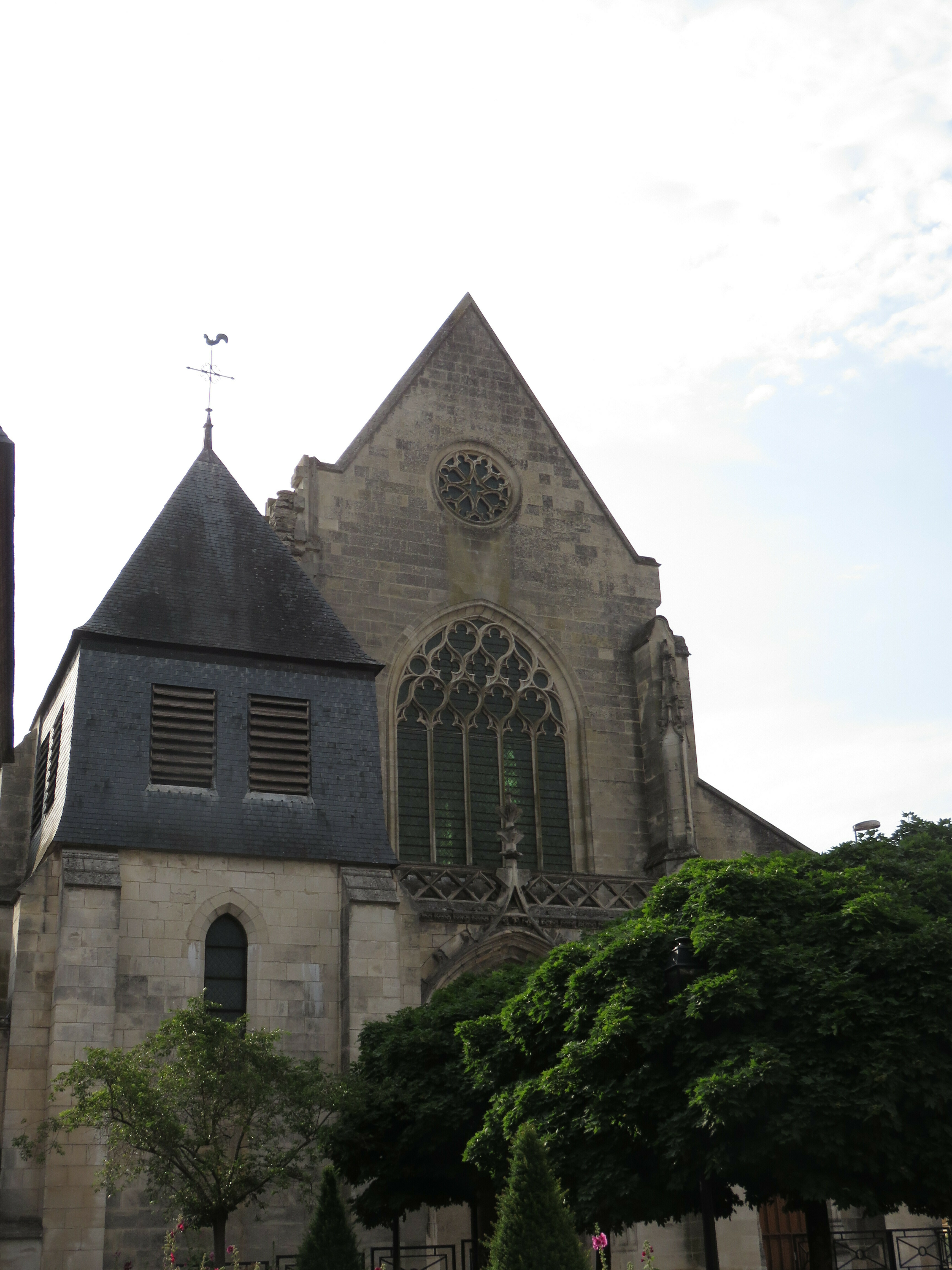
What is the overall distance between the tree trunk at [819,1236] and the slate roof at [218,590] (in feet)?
39.9

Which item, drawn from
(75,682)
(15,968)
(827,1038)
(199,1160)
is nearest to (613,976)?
(827,1038)

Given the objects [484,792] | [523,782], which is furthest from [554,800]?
[484,792]

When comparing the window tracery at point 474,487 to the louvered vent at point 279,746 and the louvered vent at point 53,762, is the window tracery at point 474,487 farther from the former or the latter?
the louvered vent at point 53,762

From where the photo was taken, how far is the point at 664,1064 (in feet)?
49.0

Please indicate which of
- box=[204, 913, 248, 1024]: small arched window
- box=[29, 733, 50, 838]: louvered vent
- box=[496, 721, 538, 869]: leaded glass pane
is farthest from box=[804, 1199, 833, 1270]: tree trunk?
box=[29, 733, 50, 838]: louvered vent

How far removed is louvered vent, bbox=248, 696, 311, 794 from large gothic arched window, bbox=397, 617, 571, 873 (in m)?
4.10

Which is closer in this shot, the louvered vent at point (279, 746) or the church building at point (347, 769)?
the church building at point (347, 769)

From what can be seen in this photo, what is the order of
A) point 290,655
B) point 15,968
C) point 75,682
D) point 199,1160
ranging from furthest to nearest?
point 290,655
point 75,682
point 15,968
point 199,1160

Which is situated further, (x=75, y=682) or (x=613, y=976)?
(x=75, y=682)

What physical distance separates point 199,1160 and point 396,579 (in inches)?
532

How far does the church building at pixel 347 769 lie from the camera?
65.4 feet

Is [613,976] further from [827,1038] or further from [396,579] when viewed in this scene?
[396,579]

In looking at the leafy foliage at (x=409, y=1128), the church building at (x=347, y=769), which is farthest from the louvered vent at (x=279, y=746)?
the leafy foliage at (x=409, y=1128)

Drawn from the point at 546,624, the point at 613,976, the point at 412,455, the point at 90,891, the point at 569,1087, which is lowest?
the point at 569,1087
